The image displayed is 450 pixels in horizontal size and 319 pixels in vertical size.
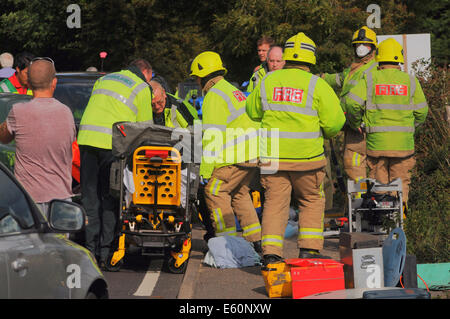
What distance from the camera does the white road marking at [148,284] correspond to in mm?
8523

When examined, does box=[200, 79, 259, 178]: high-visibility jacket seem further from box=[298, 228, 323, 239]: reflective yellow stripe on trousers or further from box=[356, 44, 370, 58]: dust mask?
box=[356, 44, 370, 58]: dust mask

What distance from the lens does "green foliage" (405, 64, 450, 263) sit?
30.2 ft

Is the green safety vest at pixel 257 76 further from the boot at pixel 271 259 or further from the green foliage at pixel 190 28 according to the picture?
the green foliage at pixel 190 28

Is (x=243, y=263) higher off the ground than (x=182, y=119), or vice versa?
(x=182, y=119)

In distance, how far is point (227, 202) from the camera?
10.4 m

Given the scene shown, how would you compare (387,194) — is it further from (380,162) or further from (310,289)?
(310,289)

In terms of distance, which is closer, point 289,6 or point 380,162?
point 380,162

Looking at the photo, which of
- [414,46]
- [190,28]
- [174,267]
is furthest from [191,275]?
[190,28]

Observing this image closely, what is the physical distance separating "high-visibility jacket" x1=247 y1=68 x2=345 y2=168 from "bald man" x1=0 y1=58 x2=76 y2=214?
2.17 metres

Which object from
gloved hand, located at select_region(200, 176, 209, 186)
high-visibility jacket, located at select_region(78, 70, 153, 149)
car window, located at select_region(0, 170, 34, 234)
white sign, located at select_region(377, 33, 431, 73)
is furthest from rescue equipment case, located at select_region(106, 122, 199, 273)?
white sign, located at select_region(377, 33, 431, 73)

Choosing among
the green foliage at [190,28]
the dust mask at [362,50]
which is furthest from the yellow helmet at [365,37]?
the green foliage at [190,28]

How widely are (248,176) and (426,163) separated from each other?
258 centimetres
